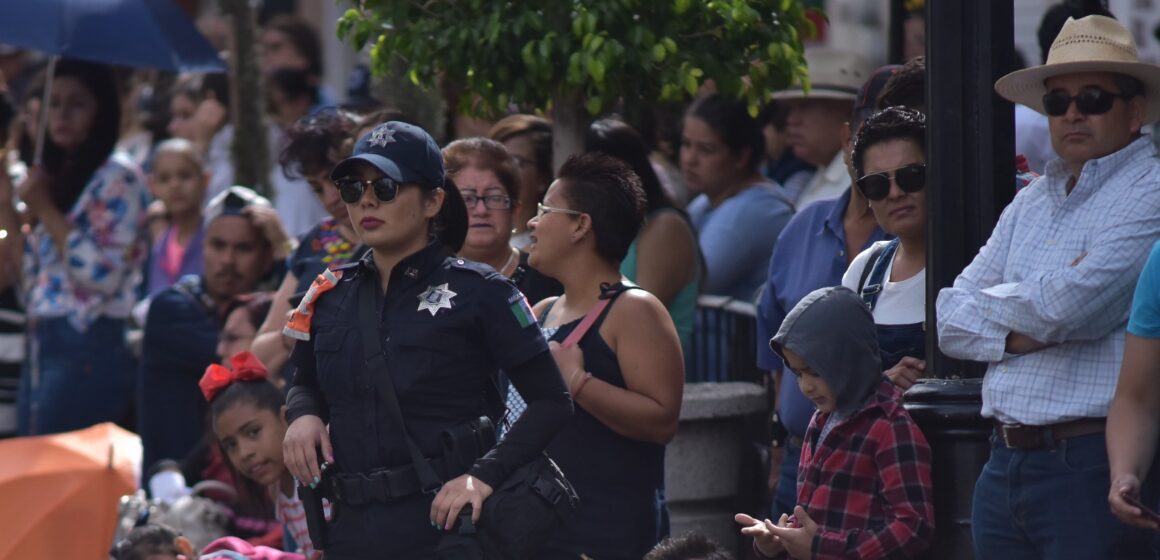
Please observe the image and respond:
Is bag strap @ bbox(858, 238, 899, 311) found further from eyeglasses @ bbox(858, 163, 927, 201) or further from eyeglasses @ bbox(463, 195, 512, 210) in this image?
eyeglasses @ bbox(463, 195, 512, 210)

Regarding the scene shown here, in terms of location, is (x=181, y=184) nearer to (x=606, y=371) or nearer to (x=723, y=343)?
(x=723, y=343)

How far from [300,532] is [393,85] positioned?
317cm

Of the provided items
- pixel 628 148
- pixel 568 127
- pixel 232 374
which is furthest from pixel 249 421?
pixel 628 148

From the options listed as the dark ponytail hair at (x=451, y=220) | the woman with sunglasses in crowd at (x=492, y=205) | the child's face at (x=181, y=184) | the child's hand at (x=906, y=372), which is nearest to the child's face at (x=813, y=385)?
the child's hand at (x=906, y=372)

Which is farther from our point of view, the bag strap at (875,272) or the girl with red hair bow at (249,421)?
the girl with red hair bow at (249,421)

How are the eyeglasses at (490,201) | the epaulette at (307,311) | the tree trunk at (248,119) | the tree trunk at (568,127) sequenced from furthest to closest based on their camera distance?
the tree trunk at (248,119) < the tree trunk at (568,127) < the eyeglasses at (490,201) < the epaulette at (307,311)

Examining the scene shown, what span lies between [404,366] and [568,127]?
241 cm

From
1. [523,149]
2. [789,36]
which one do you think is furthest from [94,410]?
[789,36]

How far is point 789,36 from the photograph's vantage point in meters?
7.23

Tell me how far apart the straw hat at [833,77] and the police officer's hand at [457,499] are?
3.80 meters

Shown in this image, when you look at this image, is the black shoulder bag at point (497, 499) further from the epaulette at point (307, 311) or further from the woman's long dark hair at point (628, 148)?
the woman's long dark hair at point (628, 148)

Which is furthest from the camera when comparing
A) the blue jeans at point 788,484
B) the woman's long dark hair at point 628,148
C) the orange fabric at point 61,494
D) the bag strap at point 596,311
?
the orange fabric at point 61,494

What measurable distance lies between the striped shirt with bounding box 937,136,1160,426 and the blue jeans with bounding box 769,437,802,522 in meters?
1.11

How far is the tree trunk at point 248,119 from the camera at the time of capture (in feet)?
37.8
